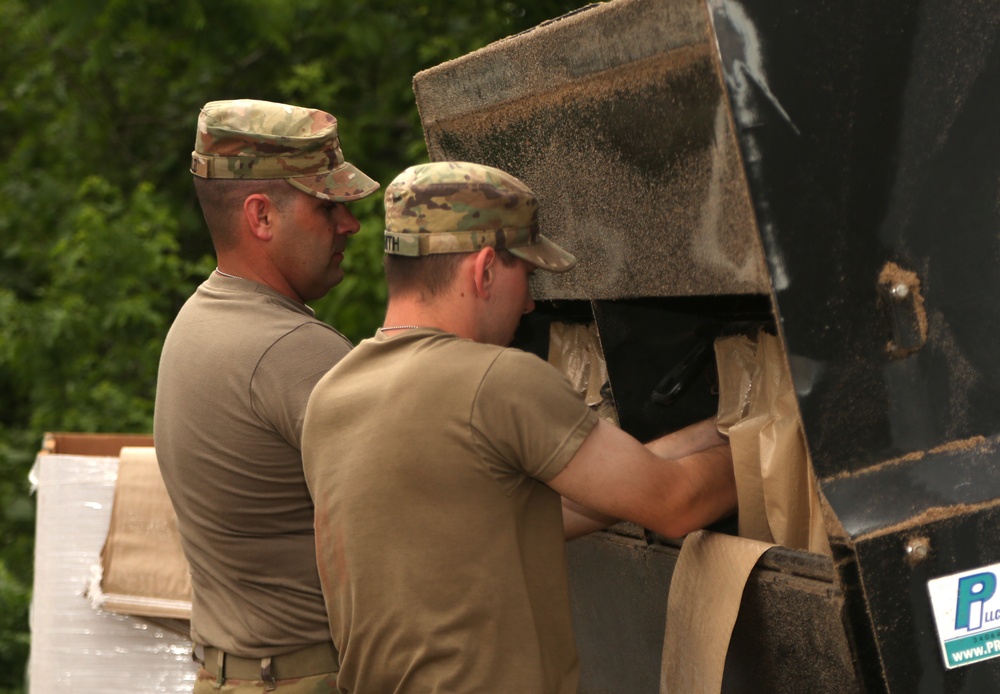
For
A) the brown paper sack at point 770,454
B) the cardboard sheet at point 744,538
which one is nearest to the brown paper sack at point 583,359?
Result: the brown paper sack at point 770,454

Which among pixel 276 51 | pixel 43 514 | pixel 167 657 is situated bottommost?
pixel 167 657

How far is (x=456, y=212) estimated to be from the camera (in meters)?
1.89

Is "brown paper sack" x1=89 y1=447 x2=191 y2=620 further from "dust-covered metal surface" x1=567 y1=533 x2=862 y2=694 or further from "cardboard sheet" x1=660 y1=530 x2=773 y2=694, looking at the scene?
"cardboard sheet" x1=660 y1=530 x2=773 y2=694

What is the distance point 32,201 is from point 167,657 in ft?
14.4

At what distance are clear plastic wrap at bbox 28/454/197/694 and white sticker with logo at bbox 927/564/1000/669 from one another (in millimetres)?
1992

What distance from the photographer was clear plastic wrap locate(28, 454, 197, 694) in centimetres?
312

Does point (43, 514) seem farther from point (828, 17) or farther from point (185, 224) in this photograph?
point (185, 224)

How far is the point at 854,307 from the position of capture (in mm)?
1796

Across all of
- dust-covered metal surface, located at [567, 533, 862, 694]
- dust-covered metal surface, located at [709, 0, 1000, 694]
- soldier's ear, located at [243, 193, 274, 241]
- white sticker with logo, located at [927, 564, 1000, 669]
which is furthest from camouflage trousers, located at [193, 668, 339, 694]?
white sticker with logo, located at [927, 564, 1000, 669]

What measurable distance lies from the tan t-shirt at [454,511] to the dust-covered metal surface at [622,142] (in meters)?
0.34

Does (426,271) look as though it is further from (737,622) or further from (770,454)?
(737,622)

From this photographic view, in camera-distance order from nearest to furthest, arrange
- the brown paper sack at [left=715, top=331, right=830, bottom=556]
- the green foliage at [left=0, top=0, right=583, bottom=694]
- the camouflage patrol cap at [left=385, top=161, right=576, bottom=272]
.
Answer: the camouflage patrol cap at [left=385, top=161, right=576, bottom=272], the brown paper sack at [left=715, top=331, right=830, bottom=556], the green foliage at [left=0, top=0, right=583, bottom=694]

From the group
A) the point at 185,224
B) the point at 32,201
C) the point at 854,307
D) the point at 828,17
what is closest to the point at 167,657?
the point at 854,307

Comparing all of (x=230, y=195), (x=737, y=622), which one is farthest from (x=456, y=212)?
(x=737, y=622)
